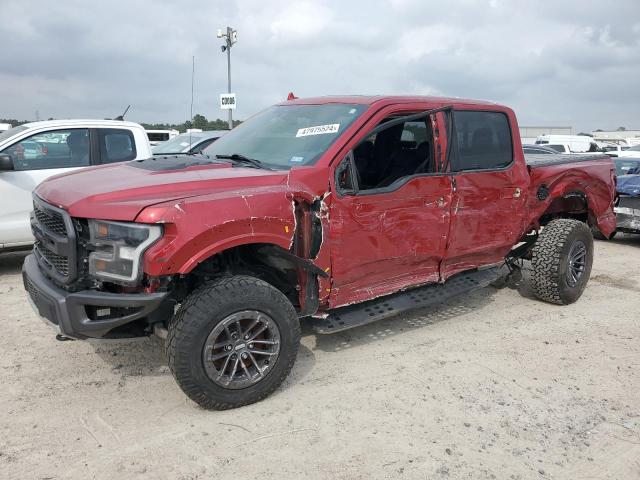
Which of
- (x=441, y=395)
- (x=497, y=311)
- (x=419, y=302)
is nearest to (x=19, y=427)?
(x=441, y=395)

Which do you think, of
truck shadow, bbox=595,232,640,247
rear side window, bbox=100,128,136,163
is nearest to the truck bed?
truck shadow, bbox=595,232,640,247

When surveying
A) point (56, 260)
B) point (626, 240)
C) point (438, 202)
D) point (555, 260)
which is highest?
point (438, 202)

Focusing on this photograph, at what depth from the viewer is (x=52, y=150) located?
20.7ft

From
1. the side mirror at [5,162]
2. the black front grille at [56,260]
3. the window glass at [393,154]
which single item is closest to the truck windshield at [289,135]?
the window glass at [393,154]

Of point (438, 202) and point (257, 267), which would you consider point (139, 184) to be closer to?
point (257, 267)

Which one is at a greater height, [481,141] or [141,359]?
[481,141]

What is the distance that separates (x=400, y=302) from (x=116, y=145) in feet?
14.5

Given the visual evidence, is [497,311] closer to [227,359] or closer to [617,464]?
[617,464]

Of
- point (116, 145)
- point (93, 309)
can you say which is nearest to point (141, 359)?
point (93, 309)

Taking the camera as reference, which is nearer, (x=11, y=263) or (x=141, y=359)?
(x=141, y=359)

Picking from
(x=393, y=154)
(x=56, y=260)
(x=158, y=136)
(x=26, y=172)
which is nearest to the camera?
(x=56, y=260)

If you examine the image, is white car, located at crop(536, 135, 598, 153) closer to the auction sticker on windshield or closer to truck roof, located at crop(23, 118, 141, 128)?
truck roof, located at crop(23, 118, 141, 128)

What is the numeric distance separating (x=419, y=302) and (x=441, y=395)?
1.05 m

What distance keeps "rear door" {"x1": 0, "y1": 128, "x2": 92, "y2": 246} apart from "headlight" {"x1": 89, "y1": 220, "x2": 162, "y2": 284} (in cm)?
383
